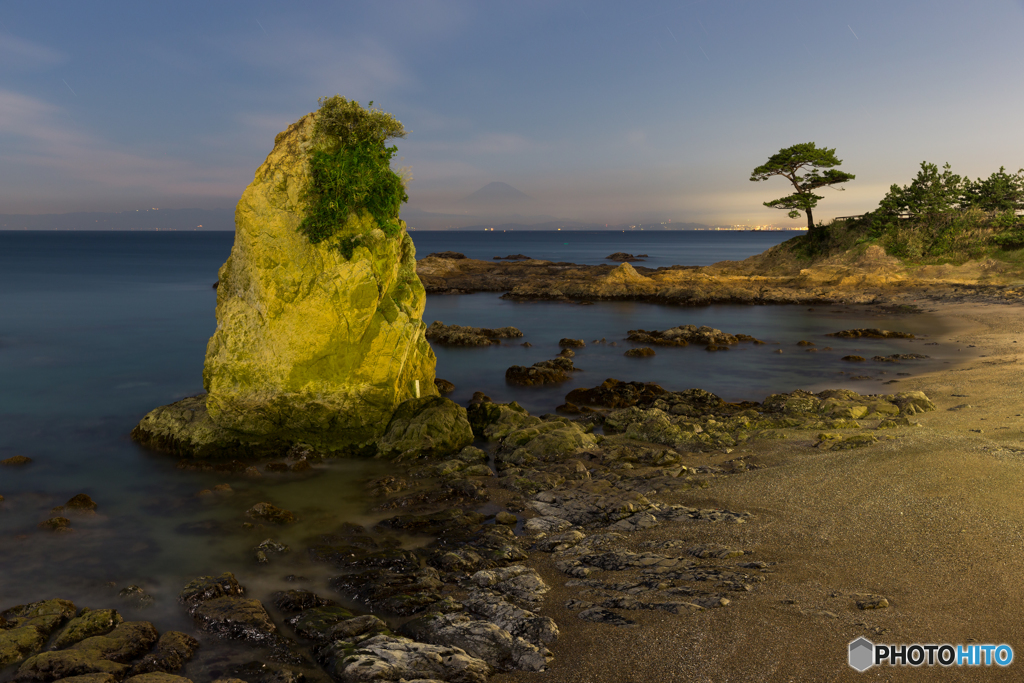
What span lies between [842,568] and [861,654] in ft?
6.21

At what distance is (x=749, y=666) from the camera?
621 centimetres

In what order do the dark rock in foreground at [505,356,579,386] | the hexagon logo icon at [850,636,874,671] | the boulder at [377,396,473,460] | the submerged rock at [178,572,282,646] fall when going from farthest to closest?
1. the dark rock in foreground at [505,356,579,386]
2. the boulder at [377,396,473,460]
3. the submerged rock at [178,572,282,646]
4. the hexagon logo icon at [850,636,874,671]

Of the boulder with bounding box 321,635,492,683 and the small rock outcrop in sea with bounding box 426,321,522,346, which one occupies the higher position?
the small rock outcrop in sea with bounding box 426,321,522,346

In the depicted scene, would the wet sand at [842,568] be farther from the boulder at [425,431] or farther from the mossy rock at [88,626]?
the boulder at [425,431]

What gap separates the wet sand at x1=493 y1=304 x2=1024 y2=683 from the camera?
20.9 ft

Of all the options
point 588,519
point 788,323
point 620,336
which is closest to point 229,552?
point 588,519

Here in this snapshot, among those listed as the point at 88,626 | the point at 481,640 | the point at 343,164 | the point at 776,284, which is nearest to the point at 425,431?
the point at 343,164

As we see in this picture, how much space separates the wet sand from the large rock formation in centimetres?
766

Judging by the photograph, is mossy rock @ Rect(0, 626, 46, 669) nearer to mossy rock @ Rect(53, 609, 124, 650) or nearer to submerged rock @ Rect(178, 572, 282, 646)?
mossy rock @ Rect(53, 609, 124, 650)

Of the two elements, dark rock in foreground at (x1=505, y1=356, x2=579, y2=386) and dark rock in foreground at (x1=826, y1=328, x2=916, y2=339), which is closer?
dark rock in foreground at (x1=505, y1=356, x2=579, y2=386)

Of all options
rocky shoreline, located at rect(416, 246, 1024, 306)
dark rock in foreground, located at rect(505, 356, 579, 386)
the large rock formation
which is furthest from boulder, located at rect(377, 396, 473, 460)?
rocky shoreline, located at rect(416, 246, 1024, 306)

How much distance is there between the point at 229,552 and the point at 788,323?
35777 mm

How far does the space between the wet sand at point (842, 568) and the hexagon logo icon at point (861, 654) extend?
83mm

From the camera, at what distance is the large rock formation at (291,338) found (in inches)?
578
